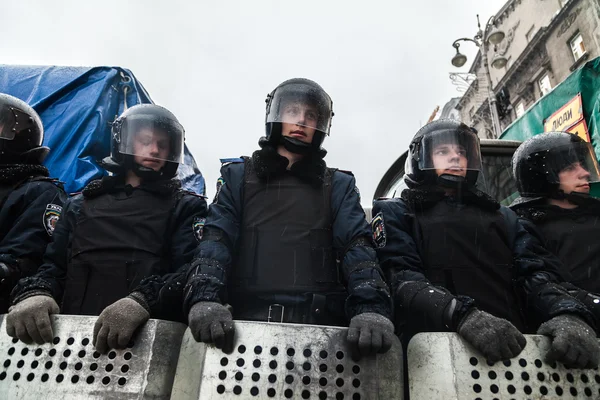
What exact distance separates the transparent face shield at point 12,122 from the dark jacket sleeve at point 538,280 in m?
3.81

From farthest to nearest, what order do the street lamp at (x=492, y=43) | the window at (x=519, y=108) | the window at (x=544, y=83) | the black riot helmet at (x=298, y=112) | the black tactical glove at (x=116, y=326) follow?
the window at (x=519, y=108) < the window at (x=544, y=83) < the street lamp at (x=492, y=43) < the black riot helmet at (x=298, y=112) < the black tactical glove at (x=116, y=326)

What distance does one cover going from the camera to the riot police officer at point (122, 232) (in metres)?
2.45

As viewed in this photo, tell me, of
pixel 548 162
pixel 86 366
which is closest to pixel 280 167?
pixel 86 366

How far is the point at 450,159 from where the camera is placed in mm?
2963

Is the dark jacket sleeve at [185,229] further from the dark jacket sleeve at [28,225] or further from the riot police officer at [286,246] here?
the dark jacket sleeve at [28,225]

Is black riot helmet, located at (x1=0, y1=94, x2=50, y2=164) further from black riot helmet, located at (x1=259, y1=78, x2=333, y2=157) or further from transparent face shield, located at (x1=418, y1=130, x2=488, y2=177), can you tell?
transparent face shield, located at (x1=418, y1=130, x2=488, y2=177)

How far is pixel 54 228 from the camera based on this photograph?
9.33 ft

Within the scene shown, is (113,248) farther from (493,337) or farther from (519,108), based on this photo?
(519,108)

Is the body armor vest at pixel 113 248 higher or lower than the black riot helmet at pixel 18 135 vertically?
lower

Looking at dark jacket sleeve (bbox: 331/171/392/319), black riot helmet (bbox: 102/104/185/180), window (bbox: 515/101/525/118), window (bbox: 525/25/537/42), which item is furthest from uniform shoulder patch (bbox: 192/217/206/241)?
window (bbox: 525/25/537/42)

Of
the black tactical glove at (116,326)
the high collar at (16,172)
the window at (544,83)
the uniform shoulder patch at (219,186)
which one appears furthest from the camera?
the window at (544,83)

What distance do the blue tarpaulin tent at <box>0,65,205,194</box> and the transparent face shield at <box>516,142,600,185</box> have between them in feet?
14.8

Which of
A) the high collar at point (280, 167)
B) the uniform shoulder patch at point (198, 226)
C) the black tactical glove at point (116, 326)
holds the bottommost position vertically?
the black tactical glove at point (116, 326)

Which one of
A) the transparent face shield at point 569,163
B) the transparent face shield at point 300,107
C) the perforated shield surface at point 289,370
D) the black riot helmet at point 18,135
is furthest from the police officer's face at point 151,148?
the transparent face shield at point 569,163
